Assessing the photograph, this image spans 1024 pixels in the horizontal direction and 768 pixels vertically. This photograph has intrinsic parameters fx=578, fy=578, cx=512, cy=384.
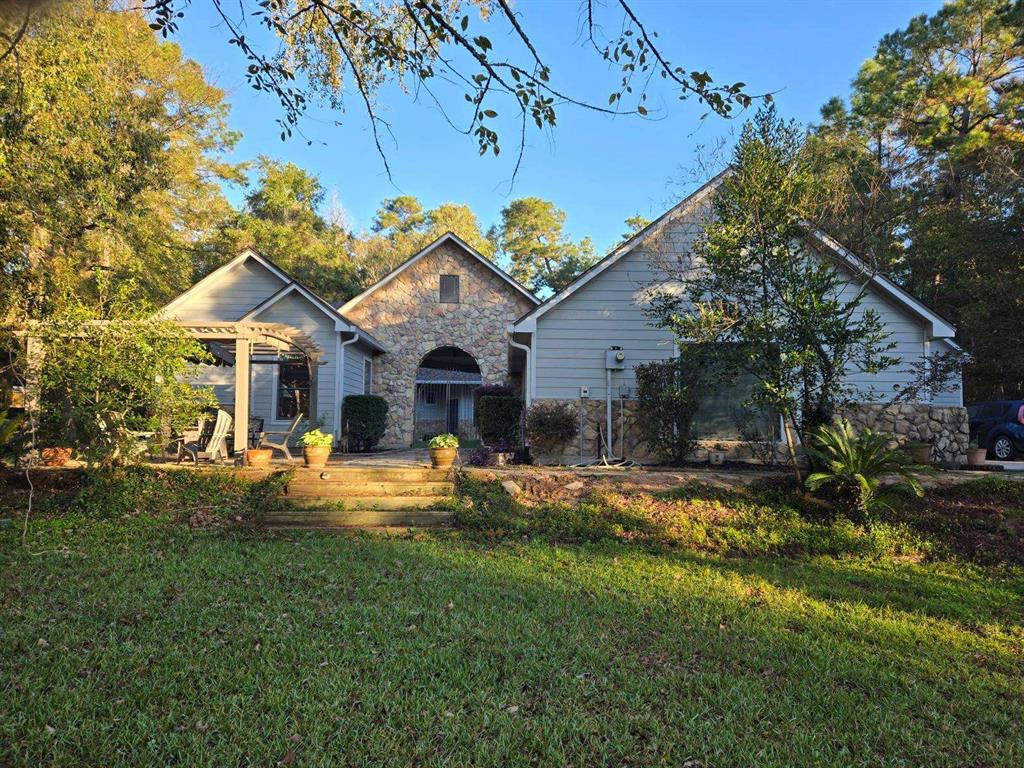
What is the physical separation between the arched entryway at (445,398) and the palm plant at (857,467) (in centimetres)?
1956

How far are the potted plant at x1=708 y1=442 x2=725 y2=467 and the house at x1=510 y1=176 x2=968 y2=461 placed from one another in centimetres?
14

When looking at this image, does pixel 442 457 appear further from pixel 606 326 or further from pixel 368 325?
pixel 368 325

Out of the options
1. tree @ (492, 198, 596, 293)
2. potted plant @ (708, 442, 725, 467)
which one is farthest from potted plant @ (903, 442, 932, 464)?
tree @ (492, 198, 596, 293)

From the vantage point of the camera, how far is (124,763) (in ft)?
8.18

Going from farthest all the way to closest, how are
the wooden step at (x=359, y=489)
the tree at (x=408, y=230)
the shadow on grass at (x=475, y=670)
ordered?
1. the tree at (x=408, y=230)
2. the wooden step at (x=359, y=489)
3. the shadow on grass at (x=475, y=670)

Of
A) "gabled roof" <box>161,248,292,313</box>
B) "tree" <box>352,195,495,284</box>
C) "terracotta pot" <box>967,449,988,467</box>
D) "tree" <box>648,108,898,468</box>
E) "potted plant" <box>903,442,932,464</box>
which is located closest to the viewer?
"tree" <box>648,108,898,468</box>

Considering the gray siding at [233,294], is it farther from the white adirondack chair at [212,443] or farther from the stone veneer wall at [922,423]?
the stone veneer wall at [922,423]

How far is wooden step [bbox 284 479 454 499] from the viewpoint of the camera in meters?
8.24

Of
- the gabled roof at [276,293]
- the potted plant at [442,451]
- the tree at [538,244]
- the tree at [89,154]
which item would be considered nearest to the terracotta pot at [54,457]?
the tree at [89,154]

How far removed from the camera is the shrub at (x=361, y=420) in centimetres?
1505

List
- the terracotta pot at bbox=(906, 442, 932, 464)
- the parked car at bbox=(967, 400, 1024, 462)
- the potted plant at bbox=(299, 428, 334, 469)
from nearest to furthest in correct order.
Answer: the terracotta pot at bbox=(906, 442, 932, 464) < the potted plant at bbox=(299, 428, 334, 469) < the parked car at bbox=(967, 400, 1024, 462)

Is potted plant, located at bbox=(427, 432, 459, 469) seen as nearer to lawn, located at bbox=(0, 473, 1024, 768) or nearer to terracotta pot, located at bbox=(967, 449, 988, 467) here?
lawn, located at bbox=(0, 473, 1024, 768)

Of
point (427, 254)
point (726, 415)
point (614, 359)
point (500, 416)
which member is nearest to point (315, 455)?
point (500, 416)

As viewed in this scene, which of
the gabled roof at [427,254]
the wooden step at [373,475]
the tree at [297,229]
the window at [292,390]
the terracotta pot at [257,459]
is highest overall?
the tree at [297,229]
